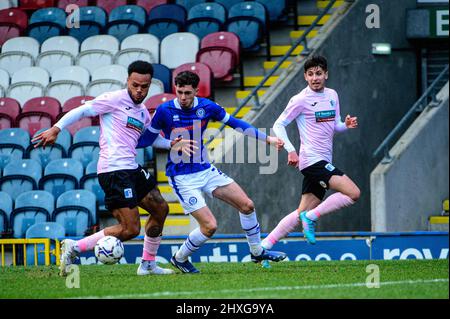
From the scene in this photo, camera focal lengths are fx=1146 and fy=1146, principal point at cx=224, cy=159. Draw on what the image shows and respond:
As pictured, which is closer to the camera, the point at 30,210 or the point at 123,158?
the point at 123,158

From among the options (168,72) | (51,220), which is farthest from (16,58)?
(51,220)

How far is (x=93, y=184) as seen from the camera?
15.7 metres

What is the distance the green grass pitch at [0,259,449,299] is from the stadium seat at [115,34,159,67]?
6215mm

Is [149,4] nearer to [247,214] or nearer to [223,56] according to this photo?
[223,56]

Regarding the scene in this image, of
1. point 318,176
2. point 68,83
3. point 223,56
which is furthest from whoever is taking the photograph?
point 68,83

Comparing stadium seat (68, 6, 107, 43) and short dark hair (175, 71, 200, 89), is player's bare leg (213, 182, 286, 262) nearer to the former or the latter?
short dark hair (175, 71, 200, 89)

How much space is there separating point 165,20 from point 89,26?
4.42ft

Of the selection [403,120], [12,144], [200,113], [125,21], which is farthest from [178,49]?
[200,113]

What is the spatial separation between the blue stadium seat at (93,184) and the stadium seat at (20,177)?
713mm

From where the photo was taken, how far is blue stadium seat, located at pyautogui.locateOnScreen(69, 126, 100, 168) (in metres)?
16.2

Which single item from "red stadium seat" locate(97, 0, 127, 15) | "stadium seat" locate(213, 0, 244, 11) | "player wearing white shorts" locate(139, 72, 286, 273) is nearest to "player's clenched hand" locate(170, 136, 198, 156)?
"player wearing white shorts" locate(139, 72, 286, 273)

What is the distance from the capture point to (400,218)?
55.8 feet
